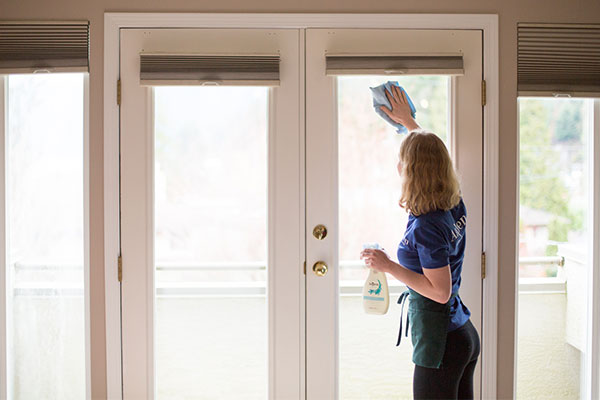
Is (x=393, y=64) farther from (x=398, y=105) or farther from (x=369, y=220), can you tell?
(x=369, y=220)

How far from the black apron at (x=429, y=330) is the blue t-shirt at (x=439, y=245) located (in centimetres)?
5

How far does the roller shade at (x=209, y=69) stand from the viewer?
2.23 metres

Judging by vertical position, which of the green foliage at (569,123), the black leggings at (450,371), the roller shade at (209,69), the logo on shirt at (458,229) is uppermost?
the roller shade at (209,69)

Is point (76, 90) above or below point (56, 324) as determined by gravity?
above

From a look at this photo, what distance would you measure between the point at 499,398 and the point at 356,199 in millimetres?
1124

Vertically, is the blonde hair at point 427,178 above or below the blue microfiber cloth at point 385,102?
below

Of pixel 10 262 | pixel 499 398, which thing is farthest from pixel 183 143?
pixel 499 398

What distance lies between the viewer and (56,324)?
233 centimetres

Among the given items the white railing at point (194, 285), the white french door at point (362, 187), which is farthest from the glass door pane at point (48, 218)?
the white french door at point (362, 187)

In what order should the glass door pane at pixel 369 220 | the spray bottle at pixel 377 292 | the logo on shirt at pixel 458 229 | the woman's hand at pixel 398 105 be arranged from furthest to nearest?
the glass door pane at pixel 369 220 → the woman's hand at pixel 398 105 → the spray bottle at pixel 377 292 → the logo on shirt at pixel 458 229

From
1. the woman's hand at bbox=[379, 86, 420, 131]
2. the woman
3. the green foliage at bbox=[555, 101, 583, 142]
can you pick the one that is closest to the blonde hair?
the woman

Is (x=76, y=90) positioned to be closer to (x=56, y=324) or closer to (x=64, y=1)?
(x=64, y=1)

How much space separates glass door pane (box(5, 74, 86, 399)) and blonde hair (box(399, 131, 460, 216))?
4.75 ft

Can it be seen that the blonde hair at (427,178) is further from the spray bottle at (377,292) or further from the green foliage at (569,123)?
the green foliage at (569,123)
